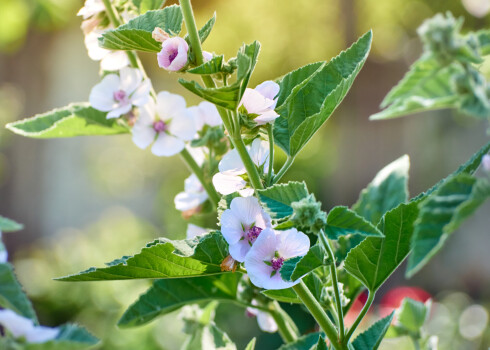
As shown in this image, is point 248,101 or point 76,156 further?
point 76,156

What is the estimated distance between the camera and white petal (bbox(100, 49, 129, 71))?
2.07 ft

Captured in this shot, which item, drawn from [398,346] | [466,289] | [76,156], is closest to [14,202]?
→ [76,156]

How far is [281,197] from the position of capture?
0.40 m

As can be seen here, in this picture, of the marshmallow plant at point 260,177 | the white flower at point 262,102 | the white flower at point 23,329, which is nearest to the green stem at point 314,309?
the marshmallow plant at point 260,177

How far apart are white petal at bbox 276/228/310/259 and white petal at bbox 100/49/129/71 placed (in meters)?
0.26

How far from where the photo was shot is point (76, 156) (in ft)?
19.1

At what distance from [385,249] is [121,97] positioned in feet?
0.88

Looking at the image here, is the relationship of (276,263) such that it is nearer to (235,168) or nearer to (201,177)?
(235,168)

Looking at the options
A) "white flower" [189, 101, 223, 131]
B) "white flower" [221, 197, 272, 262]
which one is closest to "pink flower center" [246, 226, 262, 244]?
"white flower" [221, 197, 272, 262]

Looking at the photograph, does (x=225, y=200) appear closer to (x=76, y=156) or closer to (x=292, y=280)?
(x=292, y=280)

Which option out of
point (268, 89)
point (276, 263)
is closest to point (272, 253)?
point (276, 263)

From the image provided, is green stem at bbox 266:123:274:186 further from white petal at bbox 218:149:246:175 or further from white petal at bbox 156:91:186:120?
white petal at bbox 156:91:186:120

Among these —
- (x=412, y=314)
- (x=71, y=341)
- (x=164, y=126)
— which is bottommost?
(x=412, y=314)

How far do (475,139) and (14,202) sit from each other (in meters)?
3.55
